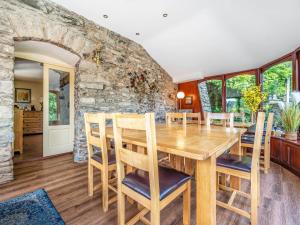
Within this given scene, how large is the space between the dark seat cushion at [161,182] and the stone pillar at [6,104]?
2171mm

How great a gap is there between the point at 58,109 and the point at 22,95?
15.1 feet

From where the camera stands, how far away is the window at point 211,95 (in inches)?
211

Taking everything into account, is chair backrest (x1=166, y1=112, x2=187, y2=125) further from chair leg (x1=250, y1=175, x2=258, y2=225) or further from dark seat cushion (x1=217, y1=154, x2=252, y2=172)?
chair leg (x1=250, y1=175, x2=258, y2=225)

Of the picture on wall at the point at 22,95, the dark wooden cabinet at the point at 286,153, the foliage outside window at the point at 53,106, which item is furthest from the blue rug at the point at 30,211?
the picture on wall at the point at 22,95

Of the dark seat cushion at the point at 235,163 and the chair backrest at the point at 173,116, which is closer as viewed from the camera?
the dark seat cushion at the point at 235,163

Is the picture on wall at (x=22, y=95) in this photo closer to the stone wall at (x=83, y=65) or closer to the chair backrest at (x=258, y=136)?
the stone wall at (x=83, y=65)

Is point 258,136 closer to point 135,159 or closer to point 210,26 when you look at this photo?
point 135,159

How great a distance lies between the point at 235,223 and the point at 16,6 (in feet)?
13.1

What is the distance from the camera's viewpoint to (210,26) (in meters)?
3.47

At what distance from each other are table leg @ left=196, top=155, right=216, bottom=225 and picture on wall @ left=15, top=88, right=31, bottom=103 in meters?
8.20

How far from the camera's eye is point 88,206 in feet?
5.56

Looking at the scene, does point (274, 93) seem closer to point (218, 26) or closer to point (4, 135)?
point (218, 26)

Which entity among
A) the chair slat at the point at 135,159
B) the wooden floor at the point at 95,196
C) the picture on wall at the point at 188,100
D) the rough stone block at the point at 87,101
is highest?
the picture on wall at the point at 188,100

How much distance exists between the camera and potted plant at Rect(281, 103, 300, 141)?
8.66 ft
